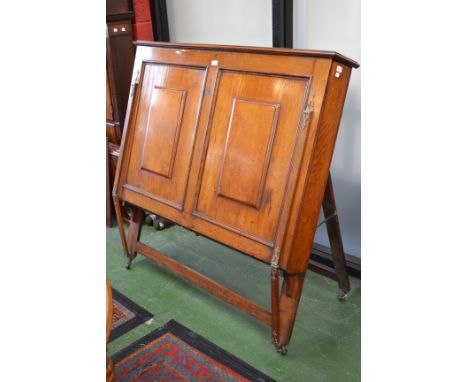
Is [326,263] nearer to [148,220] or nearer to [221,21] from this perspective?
[148,220]

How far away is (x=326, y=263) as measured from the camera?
2955mm

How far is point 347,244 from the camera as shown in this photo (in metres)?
2.95

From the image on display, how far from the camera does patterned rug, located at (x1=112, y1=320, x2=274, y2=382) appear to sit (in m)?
2.12

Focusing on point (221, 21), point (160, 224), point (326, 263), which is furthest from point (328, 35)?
point (160, 224)

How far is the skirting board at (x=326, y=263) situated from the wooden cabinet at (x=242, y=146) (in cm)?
56

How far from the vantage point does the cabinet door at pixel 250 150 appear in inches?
80.9

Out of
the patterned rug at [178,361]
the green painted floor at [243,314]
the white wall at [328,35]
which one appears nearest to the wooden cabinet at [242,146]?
the green painted floor at [243,314]

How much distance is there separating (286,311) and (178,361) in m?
0.55

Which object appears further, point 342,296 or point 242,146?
point 342,296

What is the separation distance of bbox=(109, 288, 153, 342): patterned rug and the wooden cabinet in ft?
0.99
